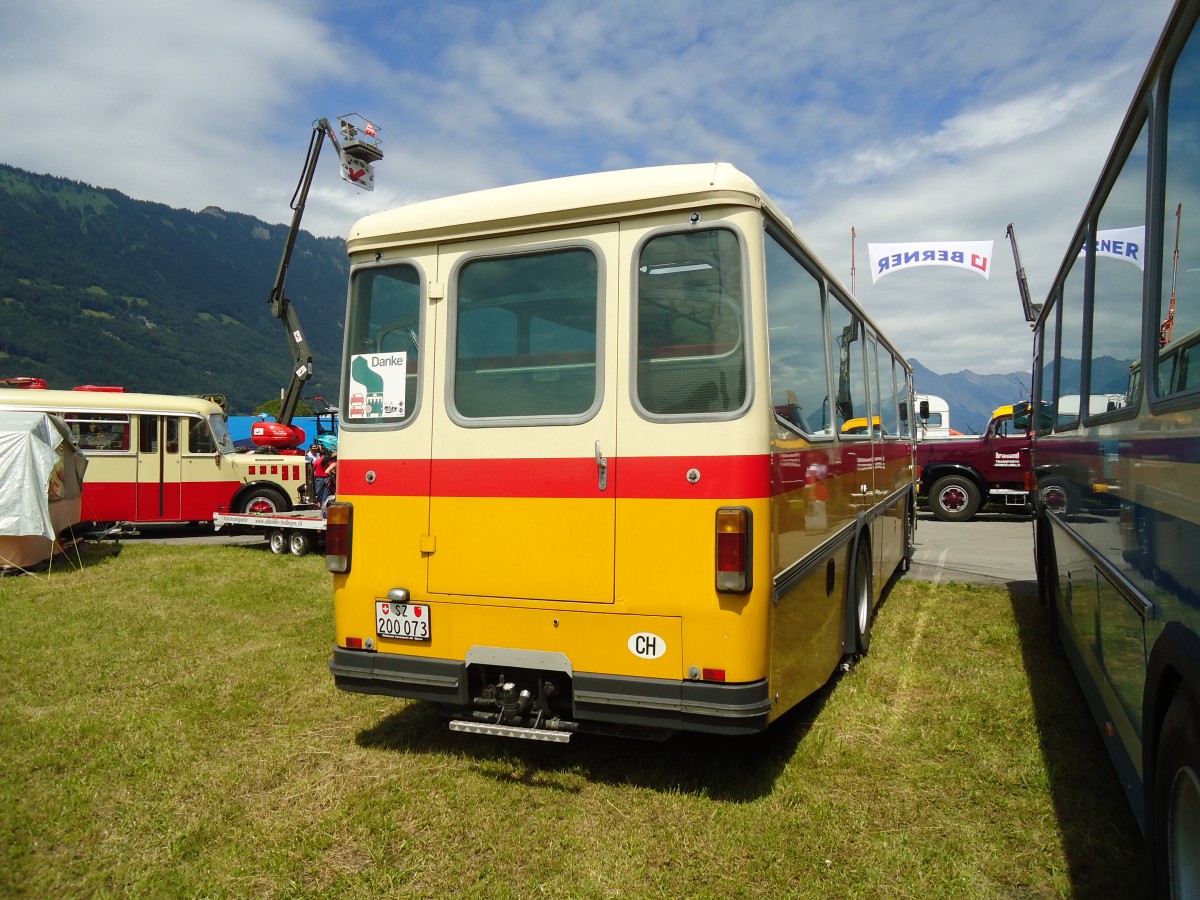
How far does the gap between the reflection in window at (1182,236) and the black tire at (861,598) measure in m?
3.48

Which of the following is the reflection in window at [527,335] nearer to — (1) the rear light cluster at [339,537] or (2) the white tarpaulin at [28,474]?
(1) the rear light cluster at [339,537]

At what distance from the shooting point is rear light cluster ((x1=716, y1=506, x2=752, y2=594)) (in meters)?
3.60

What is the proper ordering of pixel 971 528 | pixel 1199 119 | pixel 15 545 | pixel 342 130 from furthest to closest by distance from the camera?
pixel 342 130 → pixel 971 528 → pixel 15 545 → pixel 1199 119

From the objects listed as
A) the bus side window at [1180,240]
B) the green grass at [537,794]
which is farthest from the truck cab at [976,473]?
the bus side window at [1180,240]

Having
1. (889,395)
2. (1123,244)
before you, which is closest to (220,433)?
Answer: (889,395)

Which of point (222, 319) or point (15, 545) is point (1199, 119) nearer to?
point (15, 545)

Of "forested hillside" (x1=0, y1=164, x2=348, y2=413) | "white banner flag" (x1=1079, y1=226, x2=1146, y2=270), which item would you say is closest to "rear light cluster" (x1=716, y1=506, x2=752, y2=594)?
"white banner flag" (x1=1079, y1=226, x2=1146, y2=270)

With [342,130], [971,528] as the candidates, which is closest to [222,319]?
[342,130]

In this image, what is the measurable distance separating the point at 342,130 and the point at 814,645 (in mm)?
19379

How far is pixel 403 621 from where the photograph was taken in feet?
13.9

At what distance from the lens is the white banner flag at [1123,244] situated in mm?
2885

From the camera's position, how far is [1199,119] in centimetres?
225

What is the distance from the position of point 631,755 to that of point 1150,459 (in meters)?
2.84

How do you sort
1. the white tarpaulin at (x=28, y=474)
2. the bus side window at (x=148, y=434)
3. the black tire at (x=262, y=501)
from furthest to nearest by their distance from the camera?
1. the black tire at (x=262, y=501)
2. the bus side window at (x=148, y=434)
3. the white tarpaulin at (x=28, y=474)
